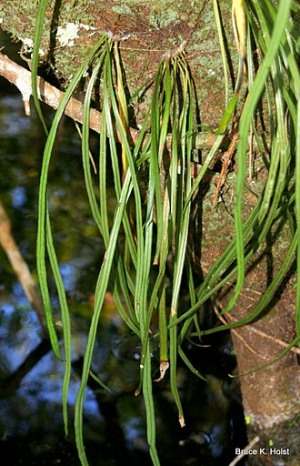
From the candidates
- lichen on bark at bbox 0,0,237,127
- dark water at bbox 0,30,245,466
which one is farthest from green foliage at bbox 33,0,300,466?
dark water at bbox 0,30,245,466

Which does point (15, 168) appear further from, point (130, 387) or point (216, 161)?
point (216, 161)

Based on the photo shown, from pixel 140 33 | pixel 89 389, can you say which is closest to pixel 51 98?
pixel 140 33

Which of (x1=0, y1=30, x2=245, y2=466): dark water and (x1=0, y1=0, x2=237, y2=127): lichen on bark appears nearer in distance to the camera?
(x1=0, y1=0, x2=237, y2=127): lichen on bark

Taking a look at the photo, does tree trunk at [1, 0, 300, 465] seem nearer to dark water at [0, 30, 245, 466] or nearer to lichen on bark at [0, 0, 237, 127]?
lichen on bark at [0, 0, 237, 127]

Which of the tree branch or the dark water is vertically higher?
the tree branch

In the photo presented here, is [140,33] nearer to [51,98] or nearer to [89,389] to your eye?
[51,98]

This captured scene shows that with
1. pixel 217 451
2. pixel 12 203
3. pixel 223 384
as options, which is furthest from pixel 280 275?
pixel 12 203

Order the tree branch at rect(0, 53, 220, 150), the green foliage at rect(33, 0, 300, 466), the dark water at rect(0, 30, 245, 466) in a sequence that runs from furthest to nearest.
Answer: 1. the dark water at rect(0, 30, 245, 466)
2. the tree branch at rect(0, 53, 220, 150)
3. the green foliage at rect(33, 0, 300, 466)

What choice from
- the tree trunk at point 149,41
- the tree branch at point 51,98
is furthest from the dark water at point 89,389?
the tree branch at point 51,98

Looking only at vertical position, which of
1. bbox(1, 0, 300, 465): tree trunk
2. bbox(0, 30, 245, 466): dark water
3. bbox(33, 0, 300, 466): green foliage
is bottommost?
bbox(0, 30, 245, 466): dark water

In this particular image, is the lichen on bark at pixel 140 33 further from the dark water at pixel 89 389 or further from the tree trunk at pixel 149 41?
the dark water at pixel 89 389
